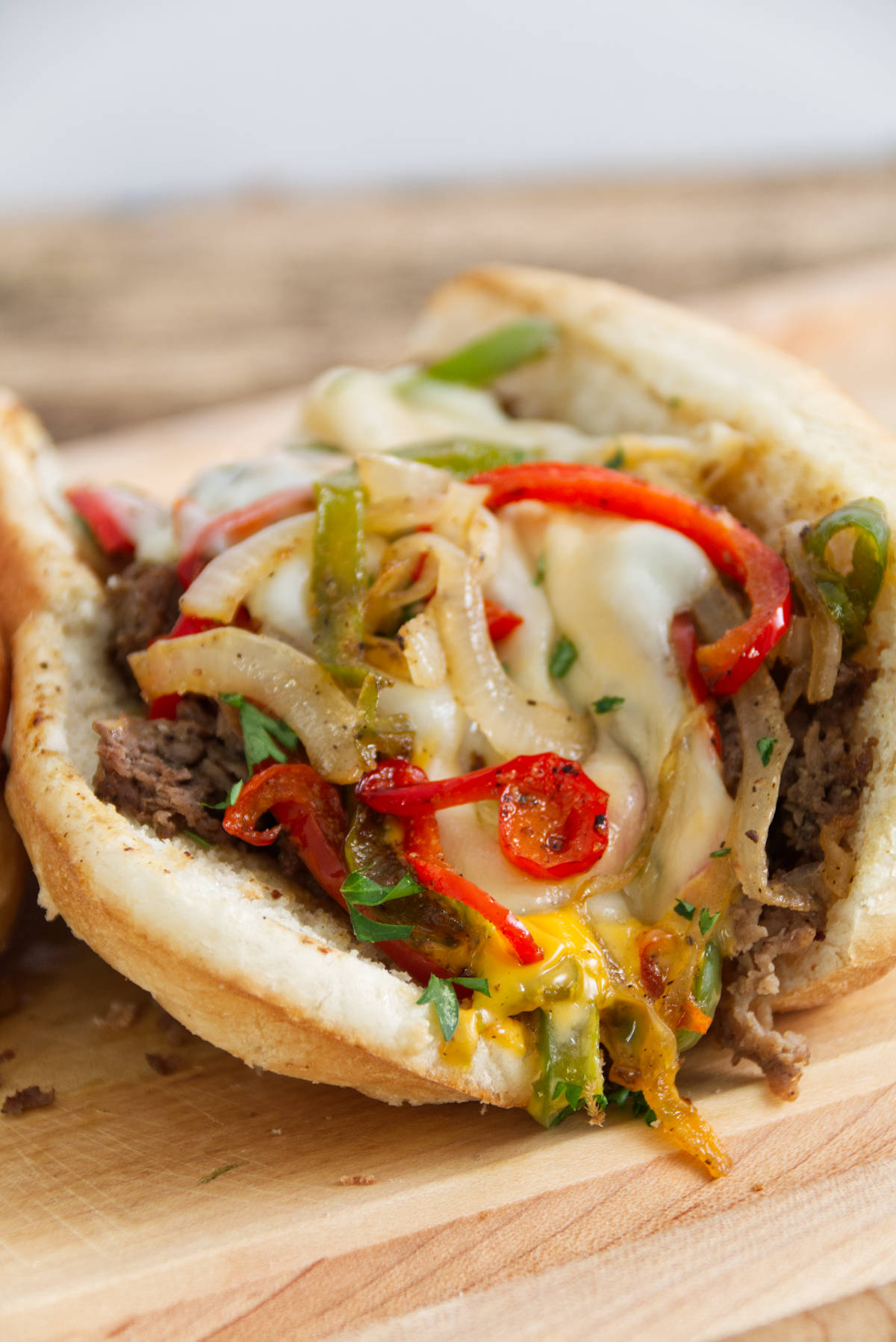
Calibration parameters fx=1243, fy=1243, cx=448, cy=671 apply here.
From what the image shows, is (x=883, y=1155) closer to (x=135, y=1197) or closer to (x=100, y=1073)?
(x=135, y=1197)

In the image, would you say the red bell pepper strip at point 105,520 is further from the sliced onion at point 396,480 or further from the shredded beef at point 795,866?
the shredded beef at point 795,866

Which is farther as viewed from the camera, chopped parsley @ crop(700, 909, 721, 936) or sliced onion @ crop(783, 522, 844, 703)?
sliced onion @ crop(783, 522, 844, 703)

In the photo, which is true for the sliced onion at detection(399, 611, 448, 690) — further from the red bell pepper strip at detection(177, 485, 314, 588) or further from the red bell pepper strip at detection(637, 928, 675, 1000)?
the red bell pepper strip at detection(637, 928, 675, 1000)

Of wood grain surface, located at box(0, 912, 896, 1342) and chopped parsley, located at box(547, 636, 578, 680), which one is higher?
chopped parsley, located at box(547, 636, 578, 680)

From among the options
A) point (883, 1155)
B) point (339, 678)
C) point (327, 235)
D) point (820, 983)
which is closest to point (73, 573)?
point (339, 678)

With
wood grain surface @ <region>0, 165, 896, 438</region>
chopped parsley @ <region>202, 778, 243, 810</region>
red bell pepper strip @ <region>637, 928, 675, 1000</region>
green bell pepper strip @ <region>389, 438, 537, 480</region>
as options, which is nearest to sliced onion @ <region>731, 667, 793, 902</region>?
red bell pepper strip @ <region>637, 928, 675, 1000</region>

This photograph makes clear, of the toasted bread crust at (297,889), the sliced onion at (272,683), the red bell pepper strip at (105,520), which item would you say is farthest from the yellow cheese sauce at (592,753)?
the red bell pepper strip at (105,520)
